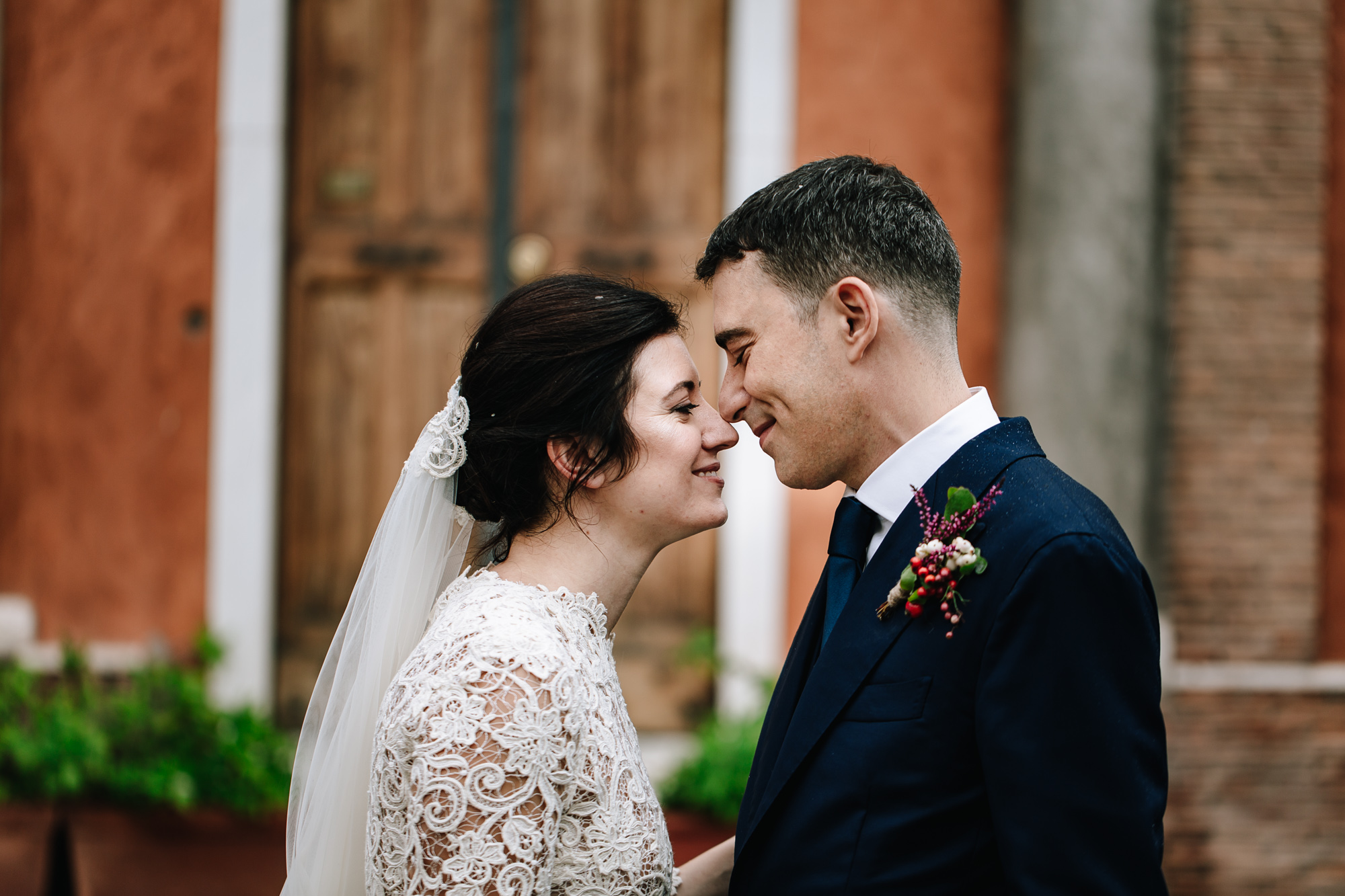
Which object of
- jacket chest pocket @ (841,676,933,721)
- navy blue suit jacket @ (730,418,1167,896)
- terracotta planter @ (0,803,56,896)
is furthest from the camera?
terracotta planter @ (0,803,56,896)

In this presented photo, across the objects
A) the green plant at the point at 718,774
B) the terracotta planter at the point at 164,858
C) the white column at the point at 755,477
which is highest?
the white column at the point at 755,477

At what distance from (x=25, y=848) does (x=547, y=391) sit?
3.44m

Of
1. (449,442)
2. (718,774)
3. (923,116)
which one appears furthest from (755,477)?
(449,442)

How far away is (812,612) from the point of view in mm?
2104

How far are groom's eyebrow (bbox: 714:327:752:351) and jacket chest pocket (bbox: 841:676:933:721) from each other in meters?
0.72

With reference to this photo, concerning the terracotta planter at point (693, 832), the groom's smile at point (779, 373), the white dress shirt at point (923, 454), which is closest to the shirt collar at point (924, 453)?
the white dress shirt at point (923, 454)

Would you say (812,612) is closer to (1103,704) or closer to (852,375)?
(852,375)

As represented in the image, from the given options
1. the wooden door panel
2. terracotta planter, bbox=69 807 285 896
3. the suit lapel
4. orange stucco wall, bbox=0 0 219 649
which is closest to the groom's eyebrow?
the suit lapel

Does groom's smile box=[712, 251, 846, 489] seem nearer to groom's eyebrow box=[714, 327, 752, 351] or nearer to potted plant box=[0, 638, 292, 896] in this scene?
groom's eyebrow box=[714, 327, 752, 351]

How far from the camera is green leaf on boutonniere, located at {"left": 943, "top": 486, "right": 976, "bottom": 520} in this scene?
1729mm

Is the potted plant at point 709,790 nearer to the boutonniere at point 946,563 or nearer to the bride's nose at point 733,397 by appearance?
the bride's nose at point 733,397

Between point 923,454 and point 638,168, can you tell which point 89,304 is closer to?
point 638,168

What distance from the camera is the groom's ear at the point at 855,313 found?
195 centimetres

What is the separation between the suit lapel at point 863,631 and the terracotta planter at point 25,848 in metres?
3.48
